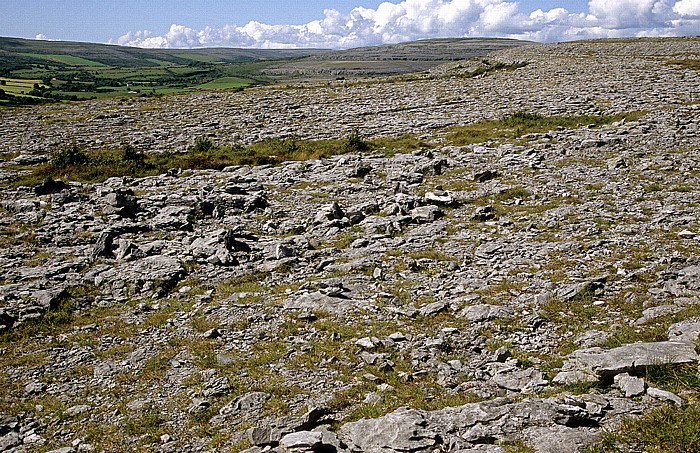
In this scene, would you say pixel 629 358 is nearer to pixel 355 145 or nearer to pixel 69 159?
pixel 355 145

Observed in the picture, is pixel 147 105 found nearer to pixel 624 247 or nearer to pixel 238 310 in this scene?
pixel 238 310

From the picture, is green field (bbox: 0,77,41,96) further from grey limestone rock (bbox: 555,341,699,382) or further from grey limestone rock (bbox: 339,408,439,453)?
grey limestone rock (bbox: 555,341,699,382)

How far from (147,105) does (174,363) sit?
5496 cm

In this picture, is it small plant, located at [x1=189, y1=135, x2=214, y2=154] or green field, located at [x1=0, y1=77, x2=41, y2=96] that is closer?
small plant, located at [x1=189, y1=135, x2=214, y2=154]

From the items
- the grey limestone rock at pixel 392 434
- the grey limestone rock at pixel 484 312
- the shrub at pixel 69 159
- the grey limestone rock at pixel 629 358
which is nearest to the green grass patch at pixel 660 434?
the grey limestone rock at pixel 629 358

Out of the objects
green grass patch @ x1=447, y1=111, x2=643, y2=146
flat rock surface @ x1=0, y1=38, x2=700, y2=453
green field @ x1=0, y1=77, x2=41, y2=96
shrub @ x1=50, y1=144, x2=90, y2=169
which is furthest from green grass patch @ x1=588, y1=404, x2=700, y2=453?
green field @ x1=0, y1=77, x2=41, y2=96

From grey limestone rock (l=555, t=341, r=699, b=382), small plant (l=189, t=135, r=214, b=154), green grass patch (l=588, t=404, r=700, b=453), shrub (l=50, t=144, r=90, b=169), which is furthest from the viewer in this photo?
small plant (l=189, t=135, r=214, b=154)

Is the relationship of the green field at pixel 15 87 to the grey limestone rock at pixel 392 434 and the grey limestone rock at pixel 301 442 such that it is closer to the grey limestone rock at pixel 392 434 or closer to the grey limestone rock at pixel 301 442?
the grey limestone rock at pixel 301 442

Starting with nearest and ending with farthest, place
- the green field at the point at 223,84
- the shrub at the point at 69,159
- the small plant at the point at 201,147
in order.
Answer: the shrub at the point at 69,159 < the small plant at the point at 201,147 < the green field at the point at 223,84

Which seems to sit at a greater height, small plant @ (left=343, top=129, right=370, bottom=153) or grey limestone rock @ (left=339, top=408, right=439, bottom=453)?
small plant @ (left=343, top=129, right=370, bottom=153)

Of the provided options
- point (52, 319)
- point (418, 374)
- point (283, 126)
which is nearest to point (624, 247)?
point (418, 374)

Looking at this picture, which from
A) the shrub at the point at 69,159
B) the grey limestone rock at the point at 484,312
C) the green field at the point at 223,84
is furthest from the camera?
the green field at the point at 223,84

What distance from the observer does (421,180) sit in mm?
25016

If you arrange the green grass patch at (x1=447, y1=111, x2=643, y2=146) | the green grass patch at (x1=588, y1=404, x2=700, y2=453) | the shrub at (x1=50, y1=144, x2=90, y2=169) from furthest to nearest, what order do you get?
1. the green grass patch at (x1=447, y1=111, x2=643, y2=146)
2. the shrub at (x1=50, y1=144, x2=90, y2=169)
3. the green grass patch at (x1=588, y1=404, x2=700, y2=453)
